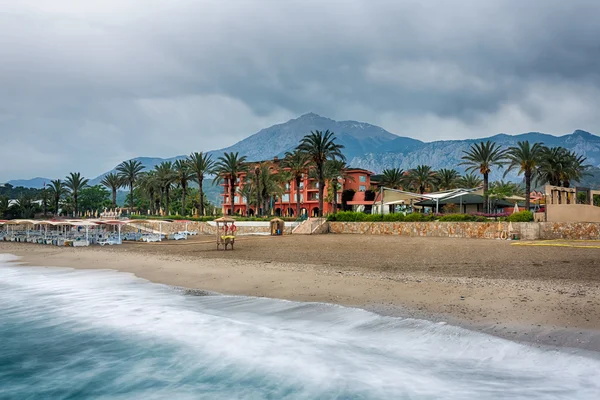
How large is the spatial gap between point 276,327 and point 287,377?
182cm

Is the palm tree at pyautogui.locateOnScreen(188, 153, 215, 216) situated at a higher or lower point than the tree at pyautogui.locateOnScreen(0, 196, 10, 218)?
higher

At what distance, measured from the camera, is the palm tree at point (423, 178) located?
218 ft

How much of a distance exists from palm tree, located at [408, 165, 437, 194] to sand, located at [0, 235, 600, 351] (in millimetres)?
44673

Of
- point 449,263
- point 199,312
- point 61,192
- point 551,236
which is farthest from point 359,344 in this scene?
point 61,192

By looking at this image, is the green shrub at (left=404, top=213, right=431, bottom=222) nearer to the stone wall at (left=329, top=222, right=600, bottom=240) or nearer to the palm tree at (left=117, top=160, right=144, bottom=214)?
the stone wall at (left=329, top=222, right=600, bottom=240)

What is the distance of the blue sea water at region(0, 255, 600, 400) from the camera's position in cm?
677

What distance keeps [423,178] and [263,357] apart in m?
60.9

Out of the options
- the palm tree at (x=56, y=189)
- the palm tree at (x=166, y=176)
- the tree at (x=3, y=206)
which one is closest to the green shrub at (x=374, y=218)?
the palm tree at (x=166, y=176)

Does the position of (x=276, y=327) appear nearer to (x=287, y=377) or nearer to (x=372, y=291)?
(x=287, y=377)

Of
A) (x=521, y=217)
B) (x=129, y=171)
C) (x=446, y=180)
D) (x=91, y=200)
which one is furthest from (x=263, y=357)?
(x=91, y=200)

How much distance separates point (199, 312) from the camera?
430 inches

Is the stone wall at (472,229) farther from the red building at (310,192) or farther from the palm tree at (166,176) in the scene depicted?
the red building at (310,192)

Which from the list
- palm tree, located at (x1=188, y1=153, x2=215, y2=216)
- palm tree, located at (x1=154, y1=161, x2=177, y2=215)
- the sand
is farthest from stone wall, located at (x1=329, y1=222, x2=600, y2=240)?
palm tree, located at (x1=154, y1=161, x2=177, y2=215)

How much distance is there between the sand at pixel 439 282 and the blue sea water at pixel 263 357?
83cm
